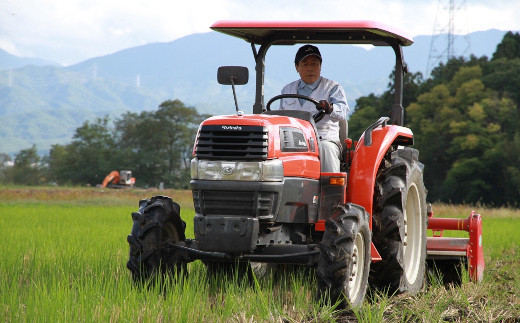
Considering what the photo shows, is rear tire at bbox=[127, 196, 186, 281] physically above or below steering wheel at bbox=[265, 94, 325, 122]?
below

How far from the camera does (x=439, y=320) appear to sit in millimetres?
4684

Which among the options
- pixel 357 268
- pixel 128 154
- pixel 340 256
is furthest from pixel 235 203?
pixel 128 154

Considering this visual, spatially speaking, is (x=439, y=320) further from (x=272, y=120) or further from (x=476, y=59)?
(x=476, y=59)

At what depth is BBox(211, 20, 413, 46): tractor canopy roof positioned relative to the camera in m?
5.89

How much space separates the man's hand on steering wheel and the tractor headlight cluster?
709 millimetres

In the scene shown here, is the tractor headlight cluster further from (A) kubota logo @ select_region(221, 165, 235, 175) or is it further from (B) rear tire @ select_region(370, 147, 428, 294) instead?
(B) rear tire @ select_region(370, 147, 428, 294)

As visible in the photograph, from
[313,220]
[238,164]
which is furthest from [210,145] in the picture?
[313,220]

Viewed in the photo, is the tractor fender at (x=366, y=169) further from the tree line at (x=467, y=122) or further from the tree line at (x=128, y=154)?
the tree line at (x=128, y=154)

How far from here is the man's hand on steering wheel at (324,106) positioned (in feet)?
18.9

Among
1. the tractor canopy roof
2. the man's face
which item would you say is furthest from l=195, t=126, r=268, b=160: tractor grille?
the man's face

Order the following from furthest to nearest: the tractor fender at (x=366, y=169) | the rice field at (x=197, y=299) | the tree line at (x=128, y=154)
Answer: the tree line at (x=128, y=154) < the tractor fender at (x=366, y=169) < the rice field at (x=197, y=299)

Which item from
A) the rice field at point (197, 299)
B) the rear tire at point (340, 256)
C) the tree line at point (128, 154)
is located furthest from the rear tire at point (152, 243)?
the tree line at point (128, 154)

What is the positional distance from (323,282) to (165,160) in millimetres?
74429

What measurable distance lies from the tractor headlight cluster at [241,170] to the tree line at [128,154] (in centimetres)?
6903
